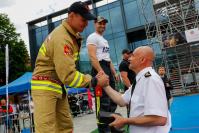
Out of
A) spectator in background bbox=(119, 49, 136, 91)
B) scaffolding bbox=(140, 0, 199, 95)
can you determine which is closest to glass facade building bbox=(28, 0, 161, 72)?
scaffolding bbox=(140, 0, 199, 95)

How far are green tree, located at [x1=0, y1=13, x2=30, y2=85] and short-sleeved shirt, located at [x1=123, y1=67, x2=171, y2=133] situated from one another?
120 feet

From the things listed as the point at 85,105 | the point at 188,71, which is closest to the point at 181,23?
the point at 188,71

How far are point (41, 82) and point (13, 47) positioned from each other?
124 feet

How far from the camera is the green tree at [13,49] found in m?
38.2

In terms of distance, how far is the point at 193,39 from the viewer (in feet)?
51.3

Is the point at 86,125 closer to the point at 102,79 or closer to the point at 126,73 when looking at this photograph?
the point at 126,73

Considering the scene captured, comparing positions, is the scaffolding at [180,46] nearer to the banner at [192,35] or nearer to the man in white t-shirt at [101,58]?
the banner at [192,35]

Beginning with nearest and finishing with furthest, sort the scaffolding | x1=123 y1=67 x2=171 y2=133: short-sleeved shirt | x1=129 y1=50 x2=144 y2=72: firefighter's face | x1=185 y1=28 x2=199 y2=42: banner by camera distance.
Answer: x1=123 y1=67 x2=171 y2=133: short-sleeved shirt, x1=129 y1=50 x2=144 y2=72: firefighter's face, x1=185 y1=28 x2=199 y2=42: banner, the scaffolding

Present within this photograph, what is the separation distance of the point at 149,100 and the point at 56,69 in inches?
43.3

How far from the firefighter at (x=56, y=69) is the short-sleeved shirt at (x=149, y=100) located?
2.36 ft

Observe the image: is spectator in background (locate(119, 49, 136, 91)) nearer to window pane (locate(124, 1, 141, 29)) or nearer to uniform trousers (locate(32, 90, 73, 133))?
uniform trousers (locate(32, 90, 73, 133))

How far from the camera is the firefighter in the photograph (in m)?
2.82

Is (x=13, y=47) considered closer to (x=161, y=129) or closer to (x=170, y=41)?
(x=170, y=41)

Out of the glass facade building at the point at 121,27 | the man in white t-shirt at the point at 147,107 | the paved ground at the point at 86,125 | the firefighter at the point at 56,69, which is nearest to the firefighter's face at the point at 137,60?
the man in white t-shirt at the point at 147,107
